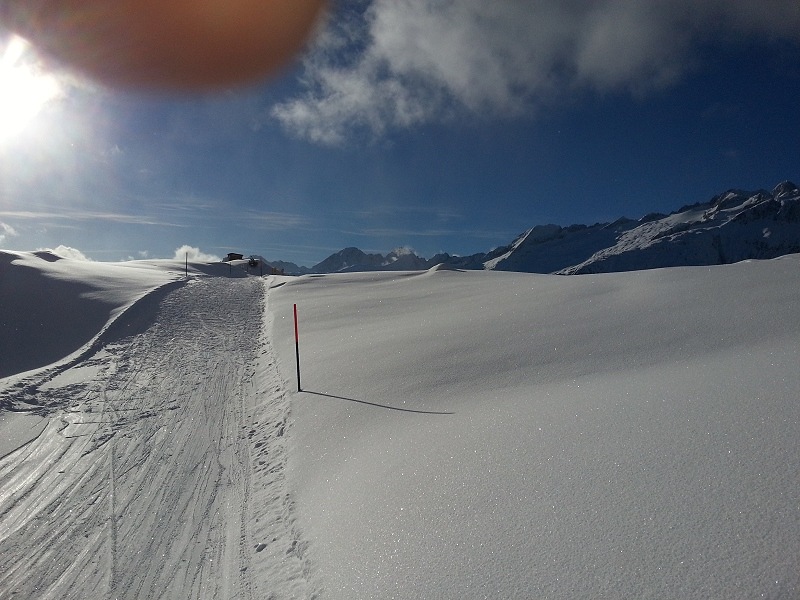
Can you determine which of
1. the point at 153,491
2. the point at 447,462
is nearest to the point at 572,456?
the point at 447,462

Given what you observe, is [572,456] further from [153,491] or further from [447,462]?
[153,491]

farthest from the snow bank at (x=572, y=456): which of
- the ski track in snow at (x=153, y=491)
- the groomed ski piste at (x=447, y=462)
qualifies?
the ski track in snow at (x=153, y=491)

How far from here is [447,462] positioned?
15.9ft

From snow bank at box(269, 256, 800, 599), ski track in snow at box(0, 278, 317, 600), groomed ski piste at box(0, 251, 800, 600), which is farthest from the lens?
ski track in snow at box(0, 278, 317, 600)

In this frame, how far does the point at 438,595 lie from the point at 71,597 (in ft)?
9.91

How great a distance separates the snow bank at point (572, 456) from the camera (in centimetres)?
295

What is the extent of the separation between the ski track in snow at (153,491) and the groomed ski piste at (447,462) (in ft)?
0.09

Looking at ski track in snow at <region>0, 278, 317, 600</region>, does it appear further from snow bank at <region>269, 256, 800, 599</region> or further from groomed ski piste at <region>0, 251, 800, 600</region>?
snow bank at <region>269, 256, 800, 599</region>

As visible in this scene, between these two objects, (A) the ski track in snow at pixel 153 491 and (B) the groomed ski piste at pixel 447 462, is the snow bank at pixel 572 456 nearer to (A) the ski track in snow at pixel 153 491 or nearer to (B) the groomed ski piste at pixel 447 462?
(B) the groomed ski piste at pixel 447 462

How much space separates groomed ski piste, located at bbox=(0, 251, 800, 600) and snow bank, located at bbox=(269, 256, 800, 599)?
0.07 ft

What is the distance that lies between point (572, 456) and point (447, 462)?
4.14 feet

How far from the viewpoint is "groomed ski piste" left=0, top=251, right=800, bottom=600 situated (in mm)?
3139

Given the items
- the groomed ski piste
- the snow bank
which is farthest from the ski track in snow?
the snow bank

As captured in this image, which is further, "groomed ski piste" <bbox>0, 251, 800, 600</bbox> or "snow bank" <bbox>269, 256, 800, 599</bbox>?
"groomed ski piste" <bbox>0, 251, 800, 600</bbox>
